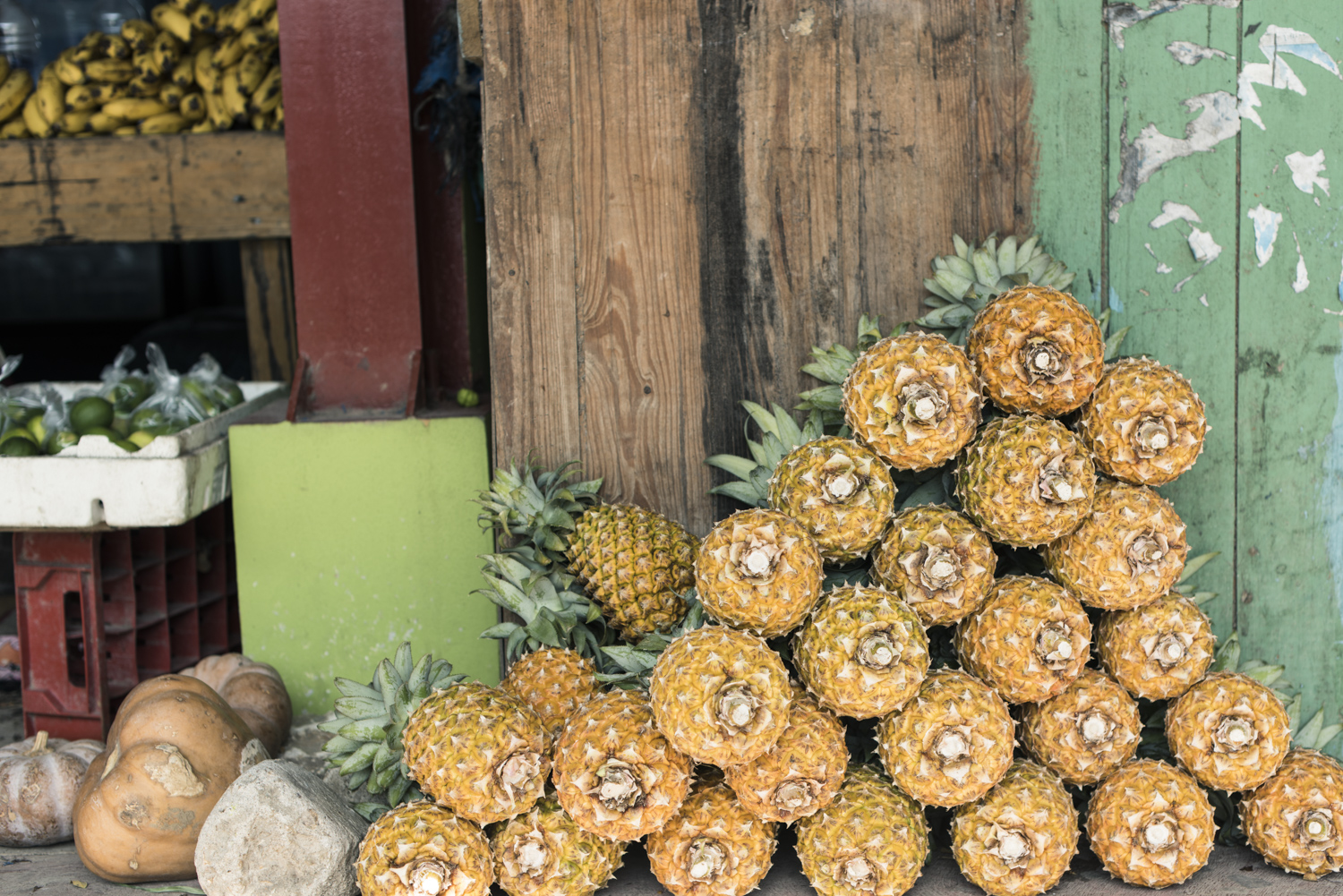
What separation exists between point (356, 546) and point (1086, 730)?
2.59m

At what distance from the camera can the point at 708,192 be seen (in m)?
2.99

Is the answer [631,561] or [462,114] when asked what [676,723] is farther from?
[462,114]

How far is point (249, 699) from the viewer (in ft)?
11.7

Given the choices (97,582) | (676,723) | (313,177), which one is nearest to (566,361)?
(676,723)

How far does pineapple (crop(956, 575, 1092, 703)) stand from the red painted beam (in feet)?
7.63

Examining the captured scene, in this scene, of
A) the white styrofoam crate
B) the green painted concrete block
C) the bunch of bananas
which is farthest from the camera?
the bunch of bananas

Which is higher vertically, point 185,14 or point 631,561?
point 185,14

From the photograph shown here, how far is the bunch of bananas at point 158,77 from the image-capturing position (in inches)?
215

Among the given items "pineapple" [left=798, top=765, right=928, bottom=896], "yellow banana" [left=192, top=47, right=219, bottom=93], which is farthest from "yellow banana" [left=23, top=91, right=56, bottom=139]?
"pineapple" [left=798, top=765, right=928, bottom=896]

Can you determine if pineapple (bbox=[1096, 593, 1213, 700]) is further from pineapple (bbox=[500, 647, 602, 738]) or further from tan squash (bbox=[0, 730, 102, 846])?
tan squash (bbox=[0, 730, 102, 846])

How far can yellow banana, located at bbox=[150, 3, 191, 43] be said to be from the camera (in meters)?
5.69

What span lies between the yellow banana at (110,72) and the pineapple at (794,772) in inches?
211

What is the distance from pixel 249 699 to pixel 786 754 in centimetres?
220

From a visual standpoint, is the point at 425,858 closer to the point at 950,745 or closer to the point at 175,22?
the point at 950,745
